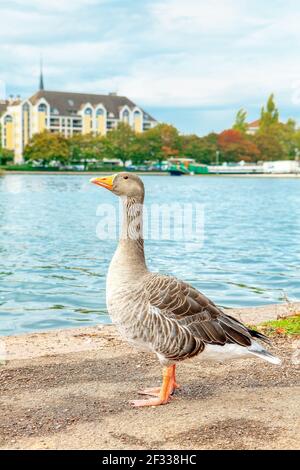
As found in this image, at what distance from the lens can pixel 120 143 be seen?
134 meters

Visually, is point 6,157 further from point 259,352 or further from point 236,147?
point 259,352

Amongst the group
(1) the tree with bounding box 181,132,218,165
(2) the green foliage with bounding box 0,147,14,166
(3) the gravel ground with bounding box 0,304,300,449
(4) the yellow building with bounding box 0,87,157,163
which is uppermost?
(4) the yellow building with bounding box 0,87,157,163

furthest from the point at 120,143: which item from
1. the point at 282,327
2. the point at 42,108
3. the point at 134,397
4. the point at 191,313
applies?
the point at 191,313

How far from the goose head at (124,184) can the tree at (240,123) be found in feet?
505

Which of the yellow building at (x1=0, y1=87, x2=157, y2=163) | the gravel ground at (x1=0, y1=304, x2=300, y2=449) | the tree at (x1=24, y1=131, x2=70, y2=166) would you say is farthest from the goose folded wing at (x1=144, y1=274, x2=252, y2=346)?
the yellow building at (x1=0, y1=87, x2=157, y2=163)

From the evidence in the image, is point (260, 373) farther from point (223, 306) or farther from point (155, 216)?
point (155, 216)

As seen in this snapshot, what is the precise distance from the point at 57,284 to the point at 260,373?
31.8 ft

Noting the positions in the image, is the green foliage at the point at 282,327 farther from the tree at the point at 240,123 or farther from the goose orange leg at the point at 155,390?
the tree at the point at 240,123

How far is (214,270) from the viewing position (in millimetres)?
18641

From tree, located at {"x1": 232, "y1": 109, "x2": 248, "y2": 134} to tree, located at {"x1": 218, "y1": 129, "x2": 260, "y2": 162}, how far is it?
11509mm

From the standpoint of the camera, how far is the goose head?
5953 millimetres

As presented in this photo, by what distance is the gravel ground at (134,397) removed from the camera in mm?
5039

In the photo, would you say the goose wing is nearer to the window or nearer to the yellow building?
the yellow building

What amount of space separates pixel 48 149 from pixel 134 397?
116561 mm
